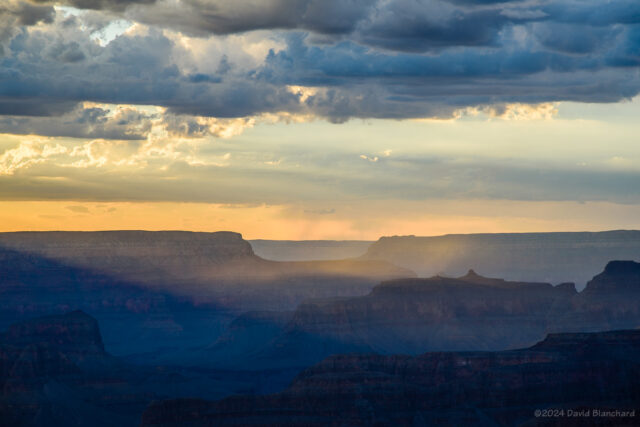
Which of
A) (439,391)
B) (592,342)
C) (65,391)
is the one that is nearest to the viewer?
(439,391)

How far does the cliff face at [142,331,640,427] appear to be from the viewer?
148m

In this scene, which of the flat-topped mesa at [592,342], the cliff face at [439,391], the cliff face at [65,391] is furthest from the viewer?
the cliff face at [65,391]

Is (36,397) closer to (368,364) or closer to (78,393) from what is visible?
(78,393)

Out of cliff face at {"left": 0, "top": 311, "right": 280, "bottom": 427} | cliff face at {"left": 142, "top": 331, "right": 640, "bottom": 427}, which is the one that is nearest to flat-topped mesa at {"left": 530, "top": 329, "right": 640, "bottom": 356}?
cliff face at {"left": 142, "top": 331, "right": 640, "bottom": 427}

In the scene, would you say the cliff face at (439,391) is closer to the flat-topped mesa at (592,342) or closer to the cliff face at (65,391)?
the flat-topped mesa at (592,342)

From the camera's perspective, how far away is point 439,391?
155m

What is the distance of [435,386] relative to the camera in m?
158

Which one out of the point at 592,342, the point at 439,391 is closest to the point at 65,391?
the point at 439,391

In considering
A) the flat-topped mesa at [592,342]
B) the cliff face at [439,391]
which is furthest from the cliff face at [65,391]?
the flat-topped mesa at [592,342]

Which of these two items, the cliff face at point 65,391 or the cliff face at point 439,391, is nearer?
the cliff face at point 439,391

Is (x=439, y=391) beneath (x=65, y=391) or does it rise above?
beneath

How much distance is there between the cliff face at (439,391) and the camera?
484ft

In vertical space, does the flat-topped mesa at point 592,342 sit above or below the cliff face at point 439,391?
above

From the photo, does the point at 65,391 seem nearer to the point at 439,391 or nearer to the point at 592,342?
the point at 439,391
